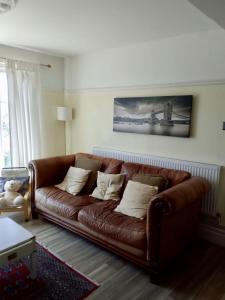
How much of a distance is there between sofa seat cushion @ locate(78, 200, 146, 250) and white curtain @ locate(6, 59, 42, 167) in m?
1.73

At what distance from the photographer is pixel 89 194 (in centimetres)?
316

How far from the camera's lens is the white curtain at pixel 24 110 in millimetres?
3594

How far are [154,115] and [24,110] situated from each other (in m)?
2.07

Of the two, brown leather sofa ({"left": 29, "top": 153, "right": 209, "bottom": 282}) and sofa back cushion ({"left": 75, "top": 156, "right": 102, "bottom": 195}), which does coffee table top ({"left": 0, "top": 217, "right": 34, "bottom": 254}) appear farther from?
sofa back cushion ({"left": 75, "top": 156, "right": 102, "bottom": 195})

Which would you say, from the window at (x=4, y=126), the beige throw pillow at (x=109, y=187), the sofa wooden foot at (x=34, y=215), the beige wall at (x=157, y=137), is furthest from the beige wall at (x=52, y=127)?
the beige throw pillow at (x=109, y=187)

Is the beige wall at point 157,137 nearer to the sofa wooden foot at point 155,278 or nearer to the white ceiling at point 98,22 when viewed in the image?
the white ceiling at point 98,22

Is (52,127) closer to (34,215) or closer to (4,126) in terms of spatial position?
(4,126)

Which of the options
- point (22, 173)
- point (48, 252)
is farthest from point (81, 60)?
point (48, 252)

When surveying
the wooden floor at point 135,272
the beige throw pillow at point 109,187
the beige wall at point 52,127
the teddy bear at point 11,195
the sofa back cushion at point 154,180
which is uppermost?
the beige wall at point 52,127

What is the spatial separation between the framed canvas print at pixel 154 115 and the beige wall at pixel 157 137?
0.08 m

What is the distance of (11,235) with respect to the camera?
209 cm

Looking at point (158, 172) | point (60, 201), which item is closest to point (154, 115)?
point (158, 172)

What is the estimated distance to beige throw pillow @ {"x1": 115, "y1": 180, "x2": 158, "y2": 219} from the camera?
247 cm

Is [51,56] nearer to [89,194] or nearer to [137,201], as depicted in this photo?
[89,194]
